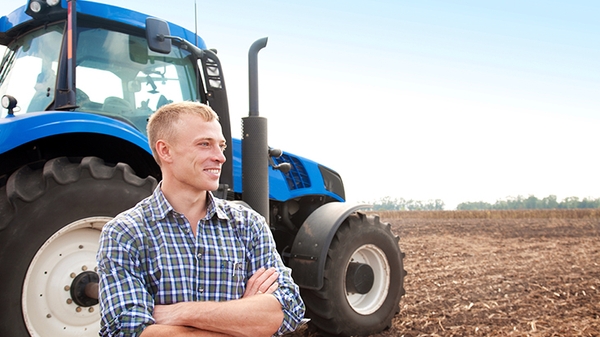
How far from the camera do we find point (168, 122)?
1999 mm

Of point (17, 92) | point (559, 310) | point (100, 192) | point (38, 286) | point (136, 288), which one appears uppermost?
point (17, 92)

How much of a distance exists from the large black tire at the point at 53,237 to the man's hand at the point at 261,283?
4.95ft

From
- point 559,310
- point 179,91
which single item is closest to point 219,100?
point 179,91

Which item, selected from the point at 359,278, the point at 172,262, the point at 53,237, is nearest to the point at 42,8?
the point at 53,237

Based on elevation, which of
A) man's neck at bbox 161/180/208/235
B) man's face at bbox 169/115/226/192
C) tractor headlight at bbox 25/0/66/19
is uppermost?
tractor headlight at bbox 25/0/66/19

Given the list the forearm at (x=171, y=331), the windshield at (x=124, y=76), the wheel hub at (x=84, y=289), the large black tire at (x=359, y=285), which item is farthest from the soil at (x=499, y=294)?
the forearm at (x=171, y=331)

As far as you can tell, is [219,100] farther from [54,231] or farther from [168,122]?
[168,122]

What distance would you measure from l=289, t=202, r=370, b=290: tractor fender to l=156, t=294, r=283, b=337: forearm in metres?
2.63

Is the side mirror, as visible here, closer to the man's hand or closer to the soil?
the man's hand

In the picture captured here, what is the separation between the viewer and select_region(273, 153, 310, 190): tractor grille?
18.4 feet

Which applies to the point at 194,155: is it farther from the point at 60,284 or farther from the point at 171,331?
the point at 60,284

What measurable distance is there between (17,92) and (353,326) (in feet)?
11.0

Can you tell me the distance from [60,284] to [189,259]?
153 cm

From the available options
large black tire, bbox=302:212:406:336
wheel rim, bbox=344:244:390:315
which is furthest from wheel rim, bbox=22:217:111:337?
wheel rim, bbox=344:244:390:315
